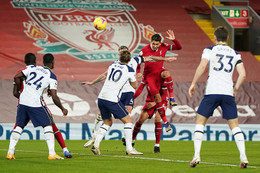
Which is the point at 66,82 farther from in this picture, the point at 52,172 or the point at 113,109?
the point at 52,172

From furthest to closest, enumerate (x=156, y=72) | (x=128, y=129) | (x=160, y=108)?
(x=156, y=72)
(x=160, y=108)
(x=128, y=129)

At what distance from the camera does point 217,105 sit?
303 inches

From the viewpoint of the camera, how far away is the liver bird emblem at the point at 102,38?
22.1 metres

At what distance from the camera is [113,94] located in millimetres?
9477

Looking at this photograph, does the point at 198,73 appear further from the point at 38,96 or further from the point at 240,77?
the point at 38,96

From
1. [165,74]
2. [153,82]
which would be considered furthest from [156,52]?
[153,82]

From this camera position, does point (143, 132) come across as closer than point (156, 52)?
No

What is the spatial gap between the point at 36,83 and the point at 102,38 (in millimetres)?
13827

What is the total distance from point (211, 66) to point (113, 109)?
7.71 ft

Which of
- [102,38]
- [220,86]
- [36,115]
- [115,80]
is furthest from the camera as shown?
[102,38]

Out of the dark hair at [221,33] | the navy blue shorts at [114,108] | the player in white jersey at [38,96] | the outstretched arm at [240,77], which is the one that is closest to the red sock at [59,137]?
the player in white jersey at [38,96]

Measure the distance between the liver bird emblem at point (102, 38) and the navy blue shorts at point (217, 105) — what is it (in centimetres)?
1444

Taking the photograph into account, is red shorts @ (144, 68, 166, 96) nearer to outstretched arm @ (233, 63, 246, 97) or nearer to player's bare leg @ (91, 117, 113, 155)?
player's bare leg @ (91, 117, 113, 155)

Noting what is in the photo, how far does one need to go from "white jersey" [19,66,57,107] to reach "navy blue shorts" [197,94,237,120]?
8.43ft
